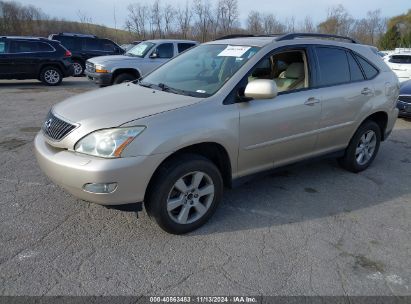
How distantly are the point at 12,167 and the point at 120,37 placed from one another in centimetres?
5052

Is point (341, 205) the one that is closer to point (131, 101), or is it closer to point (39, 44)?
point (131, 101)

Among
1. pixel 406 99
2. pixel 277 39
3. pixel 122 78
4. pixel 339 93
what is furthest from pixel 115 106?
pixel 122 78

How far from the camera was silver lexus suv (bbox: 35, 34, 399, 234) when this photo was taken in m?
2.77

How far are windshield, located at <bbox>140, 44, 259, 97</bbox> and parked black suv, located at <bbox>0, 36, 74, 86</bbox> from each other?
9.81m

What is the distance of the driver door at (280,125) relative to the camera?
3.39m

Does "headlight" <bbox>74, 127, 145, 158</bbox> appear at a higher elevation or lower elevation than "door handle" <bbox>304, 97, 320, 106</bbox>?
lower

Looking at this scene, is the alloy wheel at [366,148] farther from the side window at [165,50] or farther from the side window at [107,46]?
the side window at [107,46]

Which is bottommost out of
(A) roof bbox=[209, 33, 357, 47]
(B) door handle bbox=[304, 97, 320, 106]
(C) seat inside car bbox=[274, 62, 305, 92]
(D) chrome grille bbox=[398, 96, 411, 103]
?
(D) chrome grille bbox=[398, 96, 411, 103]

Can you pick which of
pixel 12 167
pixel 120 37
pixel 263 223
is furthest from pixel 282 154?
pixel 120 37

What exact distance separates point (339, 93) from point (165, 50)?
7930 millimetres

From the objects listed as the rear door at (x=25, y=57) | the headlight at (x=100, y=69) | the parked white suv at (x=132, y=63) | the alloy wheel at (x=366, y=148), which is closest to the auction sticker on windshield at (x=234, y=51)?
the alloy wheel at (x=366, y=148)

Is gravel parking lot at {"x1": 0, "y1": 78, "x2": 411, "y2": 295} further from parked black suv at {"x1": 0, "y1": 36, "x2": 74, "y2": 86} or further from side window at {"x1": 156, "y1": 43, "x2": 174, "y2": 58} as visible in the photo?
Answer: parked black suv at {"x1": 0, "y1": 36, "x2": 74, "y2": 86}

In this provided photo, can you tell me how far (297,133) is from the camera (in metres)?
3.82

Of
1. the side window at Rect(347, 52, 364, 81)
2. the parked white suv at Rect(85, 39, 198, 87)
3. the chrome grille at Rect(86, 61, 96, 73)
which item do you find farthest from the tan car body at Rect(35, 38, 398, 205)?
the chrome grille at Rect(86, 61, 96, 73)
